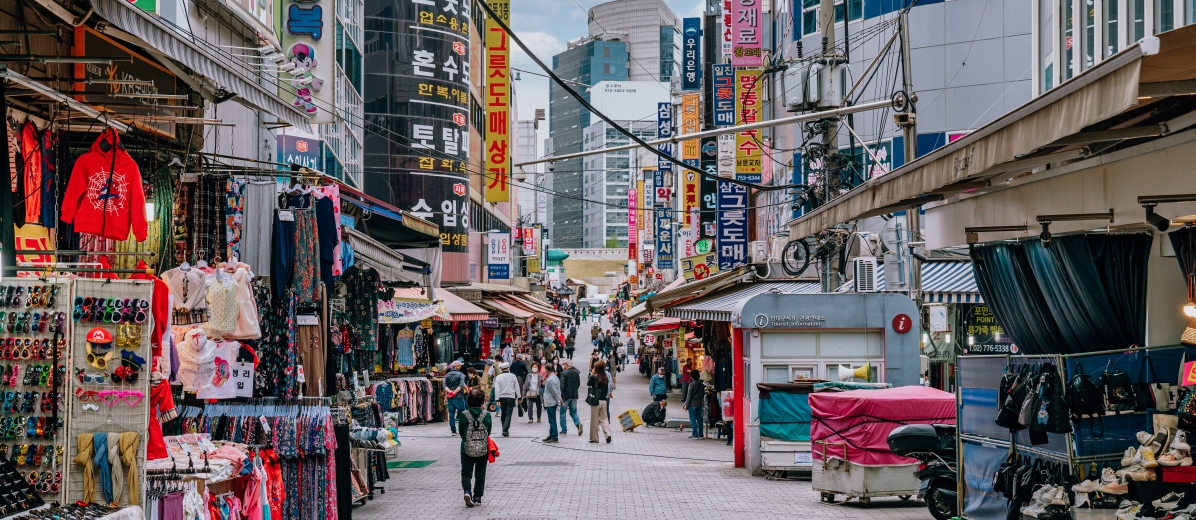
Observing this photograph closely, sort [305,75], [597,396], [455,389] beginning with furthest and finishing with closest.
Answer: [597,396]
[455,389]
[305,75]

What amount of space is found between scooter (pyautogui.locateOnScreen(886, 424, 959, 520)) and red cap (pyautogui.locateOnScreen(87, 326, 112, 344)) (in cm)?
833

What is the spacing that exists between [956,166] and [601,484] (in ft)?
34.3

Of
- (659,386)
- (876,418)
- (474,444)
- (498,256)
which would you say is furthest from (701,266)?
(474,444)

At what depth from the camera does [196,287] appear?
32.1 feet

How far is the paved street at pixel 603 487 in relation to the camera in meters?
14.6

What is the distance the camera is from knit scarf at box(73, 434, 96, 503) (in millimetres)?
7656

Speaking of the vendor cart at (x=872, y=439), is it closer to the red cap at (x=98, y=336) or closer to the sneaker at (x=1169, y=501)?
the sneaker at (x=1169, y=501)

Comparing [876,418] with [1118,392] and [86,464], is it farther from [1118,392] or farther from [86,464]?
[86,464]

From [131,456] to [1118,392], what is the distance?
710cm

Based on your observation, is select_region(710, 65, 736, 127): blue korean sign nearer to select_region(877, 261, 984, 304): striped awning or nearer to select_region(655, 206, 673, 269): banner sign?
select_region(877, 261, 984, 304): striped awning

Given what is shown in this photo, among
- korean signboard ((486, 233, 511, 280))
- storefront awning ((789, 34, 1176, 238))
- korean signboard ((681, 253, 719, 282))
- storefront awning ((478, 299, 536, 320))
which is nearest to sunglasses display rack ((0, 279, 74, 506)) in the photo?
storefront awning ((789, 34, 1176, 238))

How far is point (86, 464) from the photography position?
766 cm

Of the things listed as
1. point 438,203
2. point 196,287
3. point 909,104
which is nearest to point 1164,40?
point 196,287

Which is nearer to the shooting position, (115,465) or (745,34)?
(115,465)
